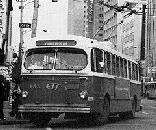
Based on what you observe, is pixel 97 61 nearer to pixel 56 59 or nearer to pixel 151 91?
pixel 56 59

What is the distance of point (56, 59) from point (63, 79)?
0.68 m

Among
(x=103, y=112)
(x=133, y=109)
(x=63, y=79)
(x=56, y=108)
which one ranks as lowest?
(x=133, y=109)

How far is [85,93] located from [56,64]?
1.20 metres

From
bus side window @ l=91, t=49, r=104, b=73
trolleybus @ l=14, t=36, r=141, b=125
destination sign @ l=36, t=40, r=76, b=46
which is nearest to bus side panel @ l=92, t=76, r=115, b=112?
trolleybus @ l=14, t=36, r=141, b=125

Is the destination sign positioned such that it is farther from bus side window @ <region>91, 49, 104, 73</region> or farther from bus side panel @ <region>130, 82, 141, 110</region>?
bus side panel @ <region>130, 82, 141, 110</region>

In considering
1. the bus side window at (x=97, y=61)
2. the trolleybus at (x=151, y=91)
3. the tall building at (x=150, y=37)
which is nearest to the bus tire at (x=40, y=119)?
the bus side window at (x=97, y=61)

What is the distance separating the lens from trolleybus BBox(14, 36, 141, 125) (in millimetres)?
17688

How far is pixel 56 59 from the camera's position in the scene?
1800 cm

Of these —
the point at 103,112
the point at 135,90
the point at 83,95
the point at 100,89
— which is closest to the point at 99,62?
the point at 100,89

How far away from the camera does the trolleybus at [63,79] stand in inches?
696

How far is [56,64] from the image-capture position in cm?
1792

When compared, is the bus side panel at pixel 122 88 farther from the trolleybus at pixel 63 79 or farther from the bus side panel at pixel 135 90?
the trolleybus at pixel 63 79

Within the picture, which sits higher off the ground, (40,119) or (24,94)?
(24,94)

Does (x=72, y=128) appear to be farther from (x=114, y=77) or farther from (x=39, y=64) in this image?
(x=114, y=77)
